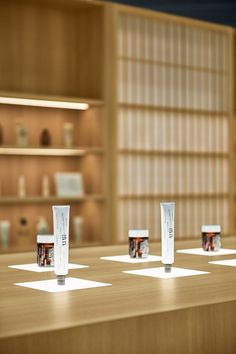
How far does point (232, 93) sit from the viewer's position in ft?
20.6

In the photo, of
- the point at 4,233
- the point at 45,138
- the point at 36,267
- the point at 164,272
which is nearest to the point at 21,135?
the point at 45,138

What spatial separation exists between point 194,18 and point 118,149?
5.24 feet

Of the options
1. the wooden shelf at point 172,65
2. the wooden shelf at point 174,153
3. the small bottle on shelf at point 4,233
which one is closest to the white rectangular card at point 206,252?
the small bottle on shelf at point 4,233

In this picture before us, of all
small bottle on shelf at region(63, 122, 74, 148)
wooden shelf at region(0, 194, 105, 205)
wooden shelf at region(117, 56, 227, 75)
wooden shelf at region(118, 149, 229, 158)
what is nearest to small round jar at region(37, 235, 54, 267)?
wooden shelf at region(0, 194, 105, 205)

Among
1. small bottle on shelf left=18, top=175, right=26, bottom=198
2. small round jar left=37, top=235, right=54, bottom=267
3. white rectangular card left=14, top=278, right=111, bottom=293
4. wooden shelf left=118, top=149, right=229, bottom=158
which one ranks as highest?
wooden shelf left=118, top=149, right=229, bottom=158

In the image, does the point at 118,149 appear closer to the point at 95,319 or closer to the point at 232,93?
the point at 232,93

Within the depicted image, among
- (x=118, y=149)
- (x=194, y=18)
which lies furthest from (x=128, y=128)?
(x=194, y=18)

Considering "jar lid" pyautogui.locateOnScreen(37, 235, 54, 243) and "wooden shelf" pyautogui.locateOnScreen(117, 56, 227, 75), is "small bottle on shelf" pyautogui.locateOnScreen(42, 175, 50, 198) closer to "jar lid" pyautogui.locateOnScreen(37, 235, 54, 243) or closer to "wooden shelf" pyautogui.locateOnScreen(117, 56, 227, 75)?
"wooden shelf" pyautogui.locateOnScreen(117, 56, 227, 75)

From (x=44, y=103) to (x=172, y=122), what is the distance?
119cm

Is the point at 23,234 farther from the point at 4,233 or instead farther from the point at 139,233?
the point at 139,233

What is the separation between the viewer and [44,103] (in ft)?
17.4

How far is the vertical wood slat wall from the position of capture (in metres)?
5.63

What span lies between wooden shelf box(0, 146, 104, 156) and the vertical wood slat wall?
0.91 ft

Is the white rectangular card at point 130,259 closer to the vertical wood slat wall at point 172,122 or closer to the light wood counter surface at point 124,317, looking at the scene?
the light wood counter surface at point 124,317
